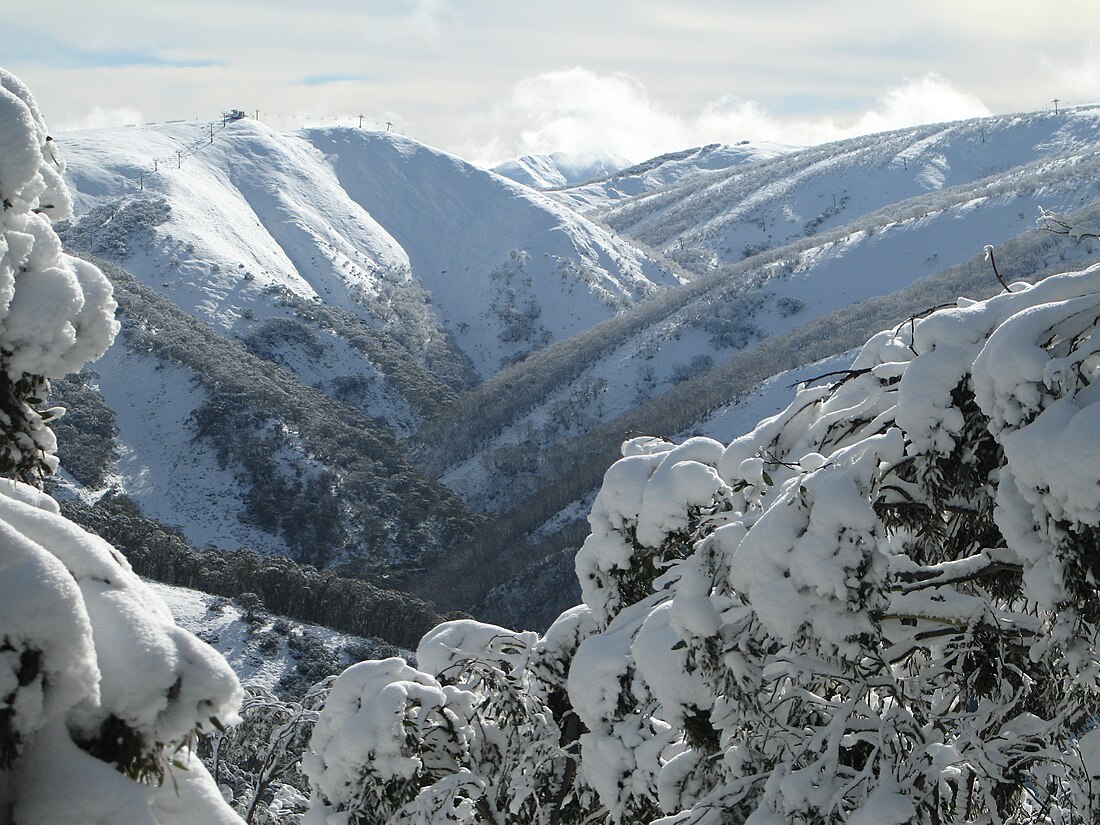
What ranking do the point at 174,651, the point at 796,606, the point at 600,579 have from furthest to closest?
1. the point at 600,579
2. the point at 796,606
3. the point at 174,651

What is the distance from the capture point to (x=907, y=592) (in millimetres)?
4977

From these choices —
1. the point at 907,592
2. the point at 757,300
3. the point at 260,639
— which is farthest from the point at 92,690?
the point at 757,300

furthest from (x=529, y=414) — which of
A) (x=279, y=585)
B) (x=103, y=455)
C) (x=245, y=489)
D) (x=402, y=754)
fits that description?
(x=402, y=754)

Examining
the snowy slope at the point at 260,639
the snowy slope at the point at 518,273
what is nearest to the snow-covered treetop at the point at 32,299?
the snowy slope at the point at 260,639

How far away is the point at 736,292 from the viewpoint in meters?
149

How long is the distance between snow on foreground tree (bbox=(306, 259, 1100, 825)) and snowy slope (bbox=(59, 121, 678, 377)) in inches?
5034

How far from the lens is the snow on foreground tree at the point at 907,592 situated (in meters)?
4.14

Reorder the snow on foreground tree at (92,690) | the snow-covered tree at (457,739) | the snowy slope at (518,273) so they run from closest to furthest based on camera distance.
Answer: the snow on foreground tree at (92,690) → the snow-covered tree at (457,739) → the snowy slope at (518,273)

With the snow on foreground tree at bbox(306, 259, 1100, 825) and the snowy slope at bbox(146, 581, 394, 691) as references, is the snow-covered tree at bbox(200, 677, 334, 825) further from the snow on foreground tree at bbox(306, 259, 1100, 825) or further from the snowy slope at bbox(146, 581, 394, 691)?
the snowy slope at bbox(146, 581, 394, 691)

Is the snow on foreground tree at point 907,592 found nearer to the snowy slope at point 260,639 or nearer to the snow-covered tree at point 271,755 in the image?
the snow-covered tree at point 271,755

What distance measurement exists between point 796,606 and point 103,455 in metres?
94.6

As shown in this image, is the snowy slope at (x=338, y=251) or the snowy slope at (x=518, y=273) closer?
the snowy slope at (x=338, y=251)

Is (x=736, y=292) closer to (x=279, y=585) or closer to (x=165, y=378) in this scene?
(x=165, y=378)

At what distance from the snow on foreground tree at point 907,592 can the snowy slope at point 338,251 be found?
12788cm
